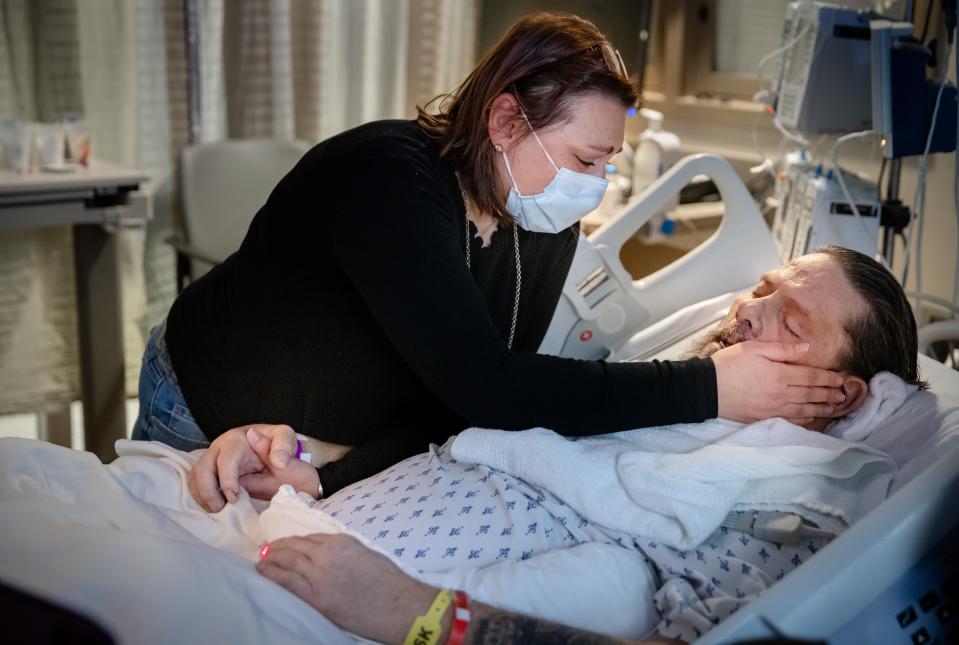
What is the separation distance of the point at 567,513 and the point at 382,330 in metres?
0.42

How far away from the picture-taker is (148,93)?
11.0 ft

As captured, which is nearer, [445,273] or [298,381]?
[445,273]

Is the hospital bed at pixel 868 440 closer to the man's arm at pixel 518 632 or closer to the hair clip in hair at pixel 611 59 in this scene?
the man's arm at pixel 518 632

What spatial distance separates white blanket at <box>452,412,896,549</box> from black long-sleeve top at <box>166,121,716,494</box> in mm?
70

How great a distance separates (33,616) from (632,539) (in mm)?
901

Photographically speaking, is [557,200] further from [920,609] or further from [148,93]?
[148,93]

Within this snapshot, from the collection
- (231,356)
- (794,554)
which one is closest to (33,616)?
(231,356)

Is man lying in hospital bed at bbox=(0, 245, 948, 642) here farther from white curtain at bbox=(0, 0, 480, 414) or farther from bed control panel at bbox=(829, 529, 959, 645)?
white curtain at bbox=(0, 0, 480, 414)

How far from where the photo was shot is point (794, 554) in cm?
135

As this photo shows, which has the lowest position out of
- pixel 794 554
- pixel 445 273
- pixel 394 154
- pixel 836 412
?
pixel 794 554

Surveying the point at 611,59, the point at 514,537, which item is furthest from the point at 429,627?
the point at 611,59

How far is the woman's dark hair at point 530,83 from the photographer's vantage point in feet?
4.67

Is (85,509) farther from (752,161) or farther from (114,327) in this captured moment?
(752,161)

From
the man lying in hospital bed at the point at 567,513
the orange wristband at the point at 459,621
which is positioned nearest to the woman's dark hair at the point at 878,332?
the man lying in hospital bed at the point at 567,513
